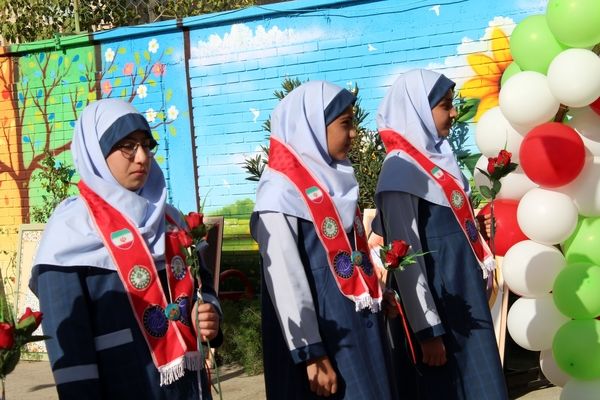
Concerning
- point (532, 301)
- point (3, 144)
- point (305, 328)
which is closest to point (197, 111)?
point (3, 144)

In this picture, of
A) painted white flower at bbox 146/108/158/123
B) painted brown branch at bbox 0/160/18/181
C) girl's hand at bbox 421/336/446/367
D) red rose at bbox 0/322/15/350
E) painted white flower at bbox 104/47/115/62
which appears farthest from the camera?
painted brown branch at bbox 0/160/18/181

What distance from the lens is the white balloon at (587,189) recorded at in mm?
4137

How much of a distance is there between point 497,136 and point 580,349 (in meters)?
1.15

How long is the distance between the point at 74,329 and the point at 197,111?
5.61 metres

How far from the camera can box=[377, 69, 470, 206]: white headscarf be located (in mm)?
3945

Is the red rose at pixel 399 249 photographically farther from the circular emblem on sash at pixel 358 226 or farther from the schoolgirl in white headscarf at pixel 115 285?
the schoolgirl in white headscarf at pixel 115 285

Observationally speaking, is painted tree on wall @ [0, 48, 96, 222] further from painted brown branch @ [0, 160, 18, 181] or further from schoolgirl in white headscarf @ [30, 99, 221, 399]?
schoolgirl in white headscarf @ [30, 99, 221, 399]

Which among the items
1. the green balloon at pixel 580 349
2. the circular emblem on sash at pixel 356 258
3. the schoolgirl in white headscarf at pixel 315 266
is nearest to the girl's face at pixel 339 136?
the schoolgirl in white headscarf at pixel 315 266

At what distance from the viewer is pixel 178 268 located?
9.94 ft

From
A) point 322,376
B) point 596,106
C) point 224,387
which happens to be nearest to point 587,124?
point 596,106

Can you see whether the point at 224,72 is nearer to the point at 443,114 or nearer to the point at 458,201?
the point at 443,114

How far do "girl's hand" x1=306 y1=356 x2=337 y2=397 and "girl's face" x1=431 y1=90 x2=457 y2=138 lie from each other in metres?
1.37

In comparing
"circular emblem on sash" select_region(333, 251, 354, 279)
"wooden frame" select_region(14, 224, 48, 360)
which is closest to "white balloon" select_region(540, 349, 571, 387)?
"circular emblem on sash" select_region(333, 251, 354, 279)

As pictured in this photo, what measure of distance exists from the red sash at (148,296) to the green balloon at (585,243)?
2.10 meters
